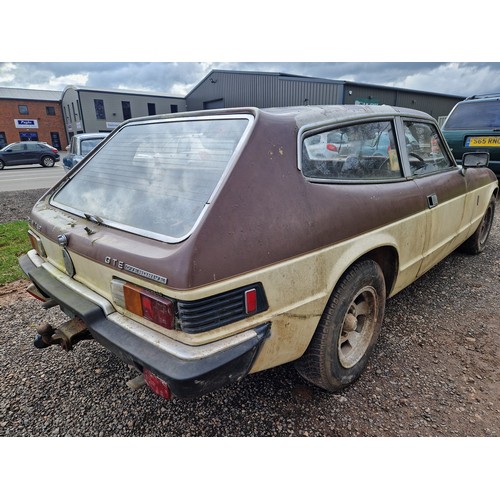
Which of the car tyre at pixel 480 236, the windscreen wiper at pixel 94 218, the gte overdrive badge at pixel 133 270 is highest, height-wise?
the windscreen wiper at pixel 94 218

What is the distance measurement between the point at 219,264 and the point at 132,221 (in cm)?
64

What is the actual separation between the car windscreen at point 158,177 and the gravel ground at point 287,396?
1152 mm

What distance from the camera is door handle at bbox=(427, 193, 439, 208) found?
2660mm

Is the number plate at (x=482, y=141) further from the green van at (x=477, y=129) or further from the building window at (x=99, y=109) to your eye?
the building window at (x=99, y=109)

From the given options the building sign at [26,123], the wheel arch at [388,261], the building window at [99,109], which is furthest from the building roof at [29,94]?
Answer: the wheel arch at [388,261]

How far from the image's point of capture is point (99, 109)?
33.5 m

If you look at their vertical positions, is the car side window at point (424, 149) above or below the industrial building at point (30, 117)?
above

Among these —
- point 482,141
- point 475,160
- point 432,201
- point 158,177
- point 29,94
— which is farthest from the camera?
point 29,94

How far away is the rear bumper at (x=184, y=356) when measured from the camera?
1372 mm

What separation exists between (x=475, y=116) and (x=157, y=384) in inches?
328

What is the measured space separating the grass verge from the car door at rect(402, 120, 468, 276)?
4.30m

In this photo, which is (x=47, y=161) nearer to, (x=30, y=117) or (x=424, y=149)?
(x=424, y=149)

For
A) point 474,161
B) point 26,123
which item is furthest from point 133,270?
point 26,123

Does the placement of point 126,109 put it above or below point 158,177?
below
